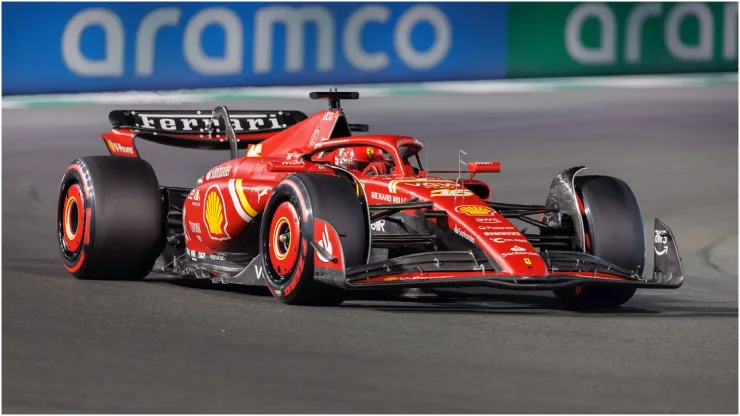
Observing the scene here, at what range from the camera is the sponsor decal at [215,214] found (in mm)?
10766

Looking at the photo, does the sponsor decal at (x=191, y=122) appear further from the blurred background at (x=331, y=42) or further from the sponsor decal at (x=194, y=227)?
the blurred background at (x=331, y=42)

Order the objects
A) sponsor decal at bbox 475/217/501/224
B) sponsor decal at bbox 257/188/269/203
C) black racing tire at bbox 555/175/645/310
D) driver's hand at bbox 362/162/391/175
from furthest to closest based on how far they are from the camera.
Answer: driver's hand at bbox 362/162/391/175 < sponsor decal at bbox 257/188/269/203 < black racing tire at bbox 555/175/645/310 < sponsor decal at bbox 475/217/501/224

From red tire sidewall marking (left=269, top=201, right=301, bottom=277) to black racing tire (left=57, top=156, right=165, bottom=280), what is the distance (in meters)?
1.64

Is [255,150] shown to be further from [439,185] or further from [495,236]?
[495,236]

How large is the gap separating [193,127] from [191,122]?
0.15ft

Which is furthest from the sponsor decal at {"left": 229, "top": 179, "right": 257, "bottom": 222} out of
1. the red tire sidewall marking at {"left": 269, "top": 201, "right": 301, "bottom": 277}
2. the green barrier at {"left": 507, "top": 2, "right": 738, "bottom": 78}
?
the green barrier at {"left": 507, "top": 2, "right": 738, "bottom": 78}

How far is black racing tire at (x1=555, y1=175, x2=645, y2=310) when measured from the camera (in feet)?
33.1

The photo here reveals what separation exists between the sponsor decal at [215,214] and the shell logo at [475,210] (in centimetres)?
194

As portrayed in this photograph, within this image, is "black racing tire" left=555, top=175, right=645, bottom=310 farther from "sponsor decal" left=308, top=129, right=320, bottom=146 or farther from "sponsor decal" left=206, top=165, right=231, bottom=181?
"sponsor decal" left=206, top=165, right=231, bottom=181

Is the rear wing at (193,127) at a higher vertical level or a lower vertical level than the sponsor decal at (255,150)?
higher

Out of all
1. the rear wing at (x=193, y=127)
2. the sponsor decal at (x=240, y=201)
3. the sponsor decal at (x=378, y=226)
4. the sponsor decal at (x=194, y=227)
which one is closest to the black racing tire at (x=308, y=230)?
the sponsor decal at (x=240, y=201)

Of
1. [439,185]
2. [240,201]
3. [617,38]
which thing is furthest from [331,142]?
[617,38]

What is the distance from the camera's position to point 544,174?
16.4m

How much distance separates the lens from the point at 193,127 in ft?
41.8
